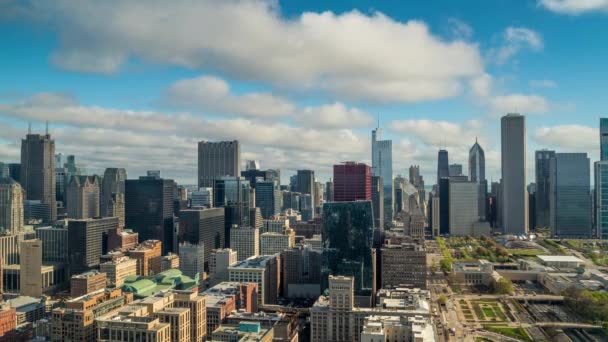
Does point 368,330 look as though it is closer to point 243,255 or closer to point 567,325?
point 567,325

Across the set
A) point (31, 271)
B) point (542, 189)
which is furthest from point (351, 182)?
point (542, 189)

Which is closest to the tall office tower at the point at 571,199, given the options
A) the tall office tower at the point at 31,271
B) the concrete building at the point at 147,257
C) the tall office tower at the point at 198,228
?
the tall office tower at the point at 198,228

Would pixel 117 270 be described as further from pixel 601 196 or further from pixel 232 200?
pixel 601 196

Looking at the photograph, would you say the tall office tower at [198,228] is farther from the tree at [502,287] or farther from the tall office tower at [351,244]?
the tree at [502,287]

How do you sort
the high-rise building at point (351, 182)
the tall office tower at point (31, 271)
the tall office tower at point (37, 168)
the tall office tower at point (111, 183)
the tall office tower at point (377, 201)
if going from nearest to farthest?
1. the high-rise building at point (351, 182)
2. the tall office tower at point (31, 271)
3. the tall office tower at point (377, 201)
4. the tall office tower at point (37, 168)
5. the tall office tower at point (111, 183)

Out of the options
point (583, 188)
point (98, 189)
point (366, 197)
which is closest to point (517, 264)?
point (366, 197)

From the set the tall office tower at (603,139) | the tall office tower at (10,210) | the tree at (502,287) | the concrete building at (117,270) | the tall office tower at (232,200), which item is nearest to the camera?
the tree at (502,287)

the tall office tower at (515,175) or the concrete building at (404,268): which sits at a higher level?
the tall office tower at (515,175)

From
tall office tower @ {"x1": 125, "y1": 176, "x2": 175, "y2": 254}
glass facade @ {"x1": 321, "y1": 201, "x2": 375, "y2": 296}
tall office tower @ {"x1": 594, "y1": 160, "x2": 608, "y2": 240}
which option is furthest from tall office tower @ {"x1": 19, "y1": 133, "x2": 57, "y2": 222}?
tall office tower @ {"x1": 594, "y1": 160, "x2": 608, "y2": 240}
